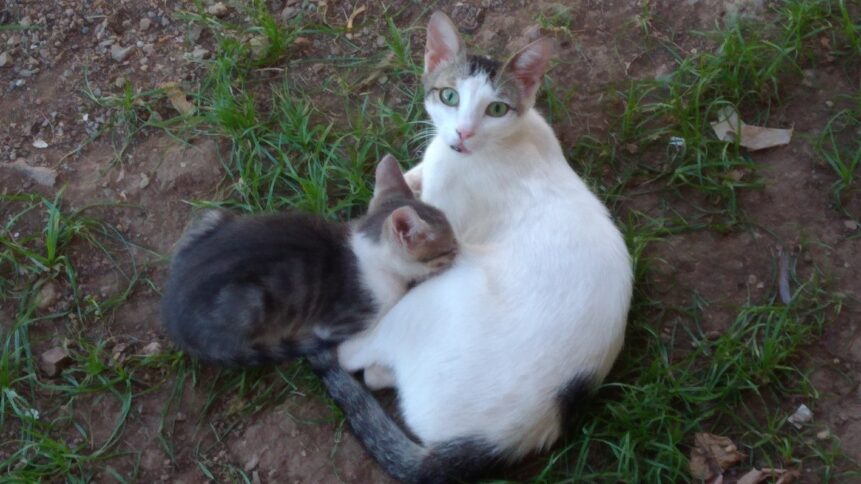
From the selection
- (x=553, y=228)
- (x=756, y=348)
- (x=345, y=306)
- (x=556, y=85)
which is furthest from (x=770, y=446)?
(x=556, y=85)

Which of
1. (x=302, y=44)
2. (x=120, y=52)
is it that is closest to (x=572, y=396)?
(x=302, y=44)

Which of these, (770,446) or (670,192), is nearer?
(770,446)

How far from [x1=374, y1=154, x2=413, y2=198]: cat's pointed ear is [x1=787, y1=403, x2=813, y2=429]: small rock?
1624 mm

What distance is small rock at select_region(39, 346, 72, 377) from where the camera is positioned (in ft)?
11.1

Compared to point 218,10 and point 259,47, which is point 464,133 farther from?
point 218,10

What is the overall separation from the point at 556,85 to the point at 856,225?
145 centimetres

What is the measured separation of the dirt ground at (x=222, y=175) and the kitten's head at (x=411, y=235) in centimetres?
65

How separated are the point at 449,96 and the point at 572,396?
4.04ft

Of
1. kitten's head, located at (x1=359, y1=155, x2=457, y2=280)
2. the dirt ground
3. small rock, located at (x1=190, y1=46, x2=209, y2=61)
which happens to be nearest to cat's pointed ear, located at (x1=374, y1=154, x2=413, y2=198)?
kitten's head, located at (x1=359, y1=155, x2=457, y2=280)

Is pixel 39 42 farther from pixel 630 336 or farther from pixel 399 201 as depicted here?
pixel 630 336

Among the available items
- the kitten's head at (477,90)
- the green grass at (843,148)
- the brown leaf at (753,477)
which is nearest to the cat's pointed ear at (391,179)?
the kitten's head at (477,90)

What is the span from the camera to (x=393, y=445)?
9.75 feet

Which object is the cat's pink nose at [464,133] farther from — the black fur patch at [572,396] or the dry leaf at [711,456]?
the dry leaf at [711,456]

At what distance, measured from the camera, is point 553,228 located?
316cm
